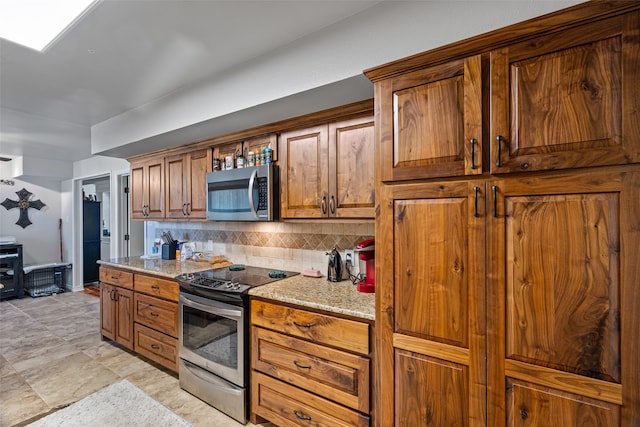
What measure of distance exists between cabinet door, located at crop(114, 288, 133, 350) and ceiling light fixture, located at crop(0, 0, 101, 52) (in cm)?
217

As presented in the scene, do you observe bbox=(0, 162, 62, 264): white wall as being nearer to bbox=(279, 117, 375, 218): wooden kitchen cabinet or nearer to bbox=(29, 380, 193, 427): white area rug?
bbox=(29, 380, 193, 427): white area rug

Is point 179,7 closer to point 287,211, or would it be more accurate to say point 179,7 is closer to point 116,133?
point 287,211

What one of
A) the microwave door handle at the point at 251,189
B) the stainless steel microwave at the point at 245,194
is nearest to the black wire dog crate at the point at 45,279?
the stainless steel microwave at the point at 245,194

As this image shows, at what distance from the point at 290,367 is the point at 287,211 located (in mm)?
1080

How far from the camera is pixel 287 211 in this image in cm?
239

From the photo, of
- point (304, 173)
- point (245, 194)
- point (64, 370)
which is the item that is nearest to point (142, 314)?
point (64, 370)

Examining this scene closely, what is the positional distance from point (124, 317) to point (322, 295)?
7.79ft

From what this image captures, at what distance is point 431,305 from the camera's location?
4.54 feet

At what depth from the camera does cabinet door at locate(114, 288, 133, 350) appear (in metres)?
3.05

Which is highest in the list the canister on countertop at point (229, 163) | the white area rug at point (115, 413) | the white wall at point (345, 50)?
the white wall at point (345, 50)

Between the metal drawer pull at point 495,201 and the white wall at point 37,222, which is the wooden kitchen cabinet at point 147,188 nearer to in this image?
the metal drawer pull at point 495,201

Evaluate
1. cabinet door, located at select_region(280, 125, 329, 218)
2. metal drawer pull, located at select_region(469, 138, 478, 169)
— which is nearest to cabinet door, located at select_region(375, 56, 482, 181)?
metal drawer pull, located at select_region(469, 138, 478, 169)

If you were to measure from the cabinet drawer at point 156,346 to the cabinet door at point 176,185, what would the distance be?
1133 mm

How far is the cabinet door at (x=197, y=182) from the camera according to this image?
2945 mm
